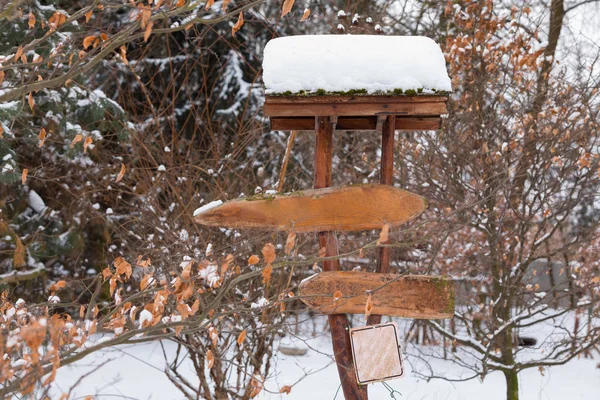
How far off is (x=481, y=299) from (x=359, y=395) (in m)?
4.69

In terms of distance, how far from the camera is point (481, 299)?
7.71 meters

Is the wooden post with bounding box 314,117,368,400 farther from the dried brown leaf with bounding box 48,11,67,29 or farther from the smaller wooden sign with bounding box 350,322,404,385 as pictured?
the dried brown leaf with bounding box 48,11,67,29

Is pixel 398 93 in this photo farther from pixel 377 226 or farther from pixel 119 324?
pixel 119 324

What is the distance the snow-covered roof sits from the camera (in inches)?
122

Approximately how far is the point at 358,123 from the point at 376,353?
1.30 metres

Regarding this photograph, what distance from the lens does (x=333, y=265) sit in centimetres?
348

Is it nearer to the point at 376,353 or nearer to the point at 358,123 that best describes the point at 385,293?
the point at 376,353

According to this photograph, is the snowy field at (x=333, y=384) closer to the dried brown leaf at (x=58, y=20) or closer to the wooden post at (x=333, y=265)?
the wooden post at (x=333, y=265)

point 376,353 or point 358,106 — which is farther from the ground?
point 358,106

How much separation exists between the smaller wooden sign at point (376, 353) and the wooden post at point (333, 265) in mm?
93

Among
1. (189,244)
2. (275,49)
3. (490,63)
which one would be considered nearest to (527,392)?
(490,63)

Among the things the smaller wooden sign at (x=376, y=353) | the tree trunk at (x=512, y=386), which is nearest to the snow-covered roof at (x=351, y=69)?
the smaller wooden sign at (x=376, y=353)

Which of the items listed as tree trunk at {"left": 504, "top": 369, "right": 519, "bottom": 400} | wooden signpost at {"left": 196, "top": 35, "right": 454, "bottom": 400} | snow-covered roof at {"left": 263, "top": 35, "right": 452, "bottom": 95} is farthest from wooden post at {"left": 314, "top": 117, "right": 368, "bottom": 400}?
tree trunk at {"left": 504, "top": 369, "right": 519, "bottom": 400}

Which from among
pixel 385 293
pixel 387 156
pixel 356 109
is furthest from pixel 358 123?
pixel 385 293
